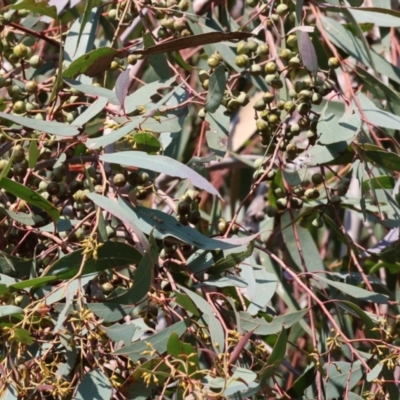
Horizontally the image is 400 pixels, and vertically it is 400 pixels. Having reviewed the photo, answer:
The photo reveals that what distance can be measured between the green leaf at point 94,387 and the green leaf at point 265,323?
195 mm

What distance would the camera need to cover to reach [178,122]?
1133mm

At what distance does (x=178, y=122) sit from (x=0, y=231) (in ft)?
0.91

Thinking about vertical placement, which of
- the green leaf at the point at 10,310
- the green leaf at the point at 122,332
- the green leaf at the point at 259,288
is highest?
the green leaf at the point at 10,310

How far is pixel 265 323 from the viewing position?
103cm

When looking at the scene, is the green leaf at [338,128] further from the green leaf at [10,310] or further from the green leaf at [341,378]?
the green leaf at [10,310]

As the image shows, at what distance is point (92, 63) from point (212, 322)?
1.28 feet

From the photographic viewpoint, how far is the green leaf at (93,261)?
3.20ft

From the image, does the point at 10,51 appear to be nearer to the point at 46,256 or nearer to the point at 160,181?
the point at 46,256

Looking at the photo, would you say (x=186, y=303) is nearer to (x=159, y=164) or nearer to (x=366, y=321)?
(x=159, y=164)

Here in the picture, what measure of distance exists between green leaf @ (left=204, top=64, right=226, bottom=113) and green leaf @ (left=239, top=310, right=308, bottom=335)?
277mm

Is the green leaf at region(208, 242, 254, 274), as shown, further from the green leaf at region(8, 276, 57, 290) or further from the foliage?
the green leaf at region(8, 276, 57, 290)

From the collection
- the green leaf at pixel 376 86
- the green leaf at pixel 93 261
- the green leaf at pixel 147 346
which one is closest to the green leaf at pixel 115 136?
the green leaf at pixel 93 261

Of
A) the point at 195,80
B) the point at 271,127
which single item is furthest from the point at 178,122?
the point at 195,80

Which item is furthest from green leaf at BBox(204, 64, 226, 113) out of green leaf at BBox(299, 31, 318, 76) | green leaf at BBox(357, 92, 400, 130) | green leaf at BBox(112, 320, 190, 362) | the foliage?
green leaf at BBox(112, 320, 190, 362)
